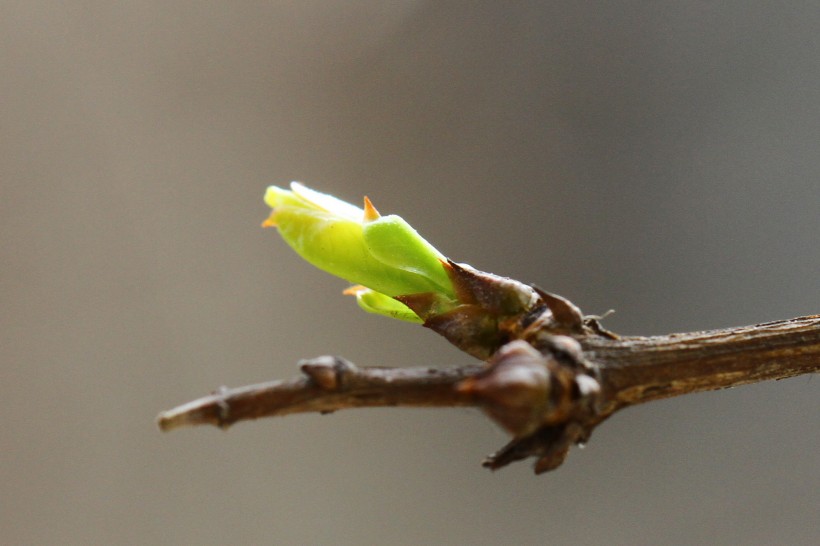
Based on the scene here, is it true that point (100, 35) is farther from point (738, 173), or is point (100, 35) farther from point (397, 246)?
point (738, 173)

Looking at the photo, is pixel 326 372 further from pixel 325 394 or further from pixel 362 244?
pixel 362 244

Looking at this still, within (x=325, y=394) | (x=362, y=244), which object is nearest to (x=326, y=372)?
(x=325, y=394)

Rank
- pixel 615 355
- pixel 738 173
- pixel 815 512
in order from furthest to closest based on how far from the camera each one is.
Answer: pixel 738 173 < pixel 815 512 < pixel 615 355

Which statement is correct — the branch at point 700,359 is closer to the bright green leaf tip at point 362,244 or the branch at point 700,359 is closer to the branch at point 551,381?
the branch at point 551,381

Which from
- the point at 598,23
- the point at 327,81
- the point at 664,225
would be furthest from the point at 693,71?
the point at 327,81

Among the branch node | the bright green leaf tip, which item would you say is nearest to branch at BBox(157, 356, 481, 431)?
the branch node

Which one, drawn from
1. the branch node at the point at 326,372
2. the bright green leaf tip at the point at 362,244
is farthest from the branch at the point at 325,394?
the bright green leaf tip at the point at 362,244

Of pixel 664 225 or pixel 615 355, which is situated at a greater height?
pixel 664 225
